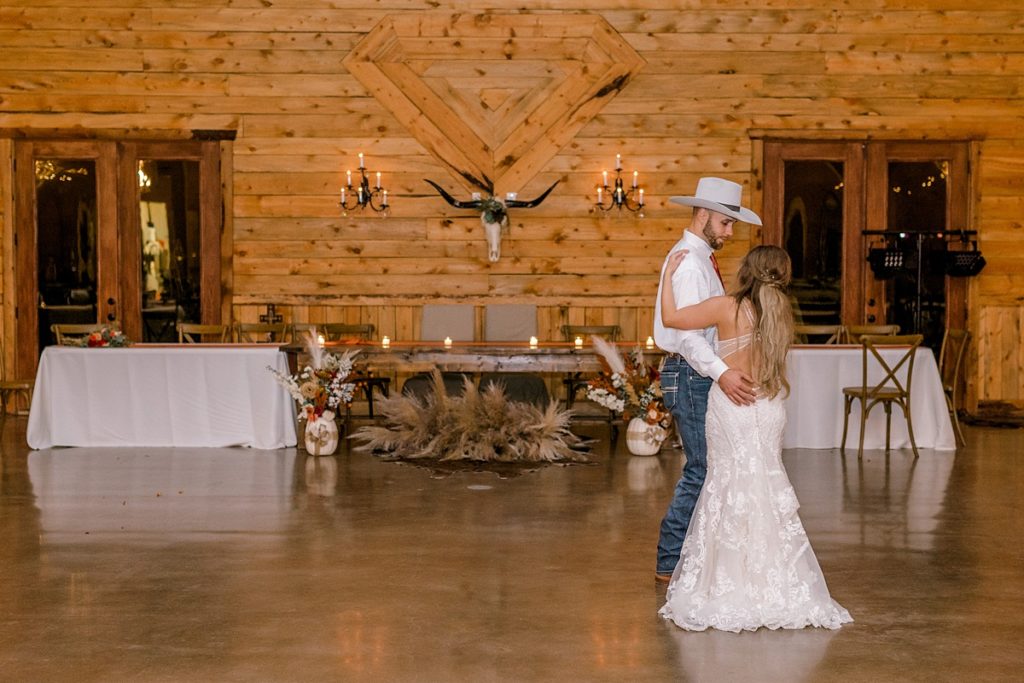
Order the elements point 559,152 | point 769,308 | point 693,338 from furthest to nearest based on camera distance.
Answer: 1. point 559,152
2. point 693,338
3. point 769,308

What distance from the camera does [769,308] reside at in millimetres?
3965

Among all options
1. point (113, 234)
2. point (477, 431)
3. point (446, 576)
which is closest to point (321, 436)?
point (477, 431)

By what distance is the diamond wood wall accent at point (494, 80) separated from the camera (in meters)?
10.8

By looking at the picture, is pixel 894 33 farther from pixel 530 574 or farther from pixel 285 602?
pixel 285 602

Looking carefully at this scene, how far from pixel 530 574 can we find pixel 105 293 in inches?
301

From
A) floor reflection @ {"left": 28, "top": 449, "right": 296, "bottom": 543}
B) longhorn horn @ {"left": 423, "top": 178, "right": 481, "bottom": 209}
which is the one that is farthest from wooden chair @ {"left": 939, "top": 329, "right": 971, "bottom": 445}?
floor reflection @ {"left": 28, "top": 449, "right": 296, "bottom": 543}

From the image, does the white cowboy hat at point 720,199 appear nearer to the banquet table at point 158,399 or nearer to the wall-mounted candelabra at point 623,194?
the banquet table at point 158,399

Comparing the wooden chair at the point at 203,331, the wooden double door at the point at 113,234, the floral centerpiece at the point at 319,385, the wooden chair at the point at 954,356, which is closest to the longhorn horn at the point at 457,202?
the wooden double door at the point at 113,234

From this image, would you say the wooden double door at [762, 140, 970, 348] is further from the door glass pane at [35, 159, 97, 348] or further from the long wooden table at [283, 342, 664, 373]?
the door glass pane at [35, 159, 97, 348]

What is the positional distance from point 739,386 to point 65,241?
8736 millimetres

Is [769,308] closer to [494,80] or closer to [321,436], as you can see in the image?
[321,436]

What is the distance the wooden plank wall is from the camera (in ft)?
35.4

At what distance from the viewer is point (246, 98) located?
35.5ft

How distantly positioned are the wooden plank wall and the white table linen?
270 centimetres
